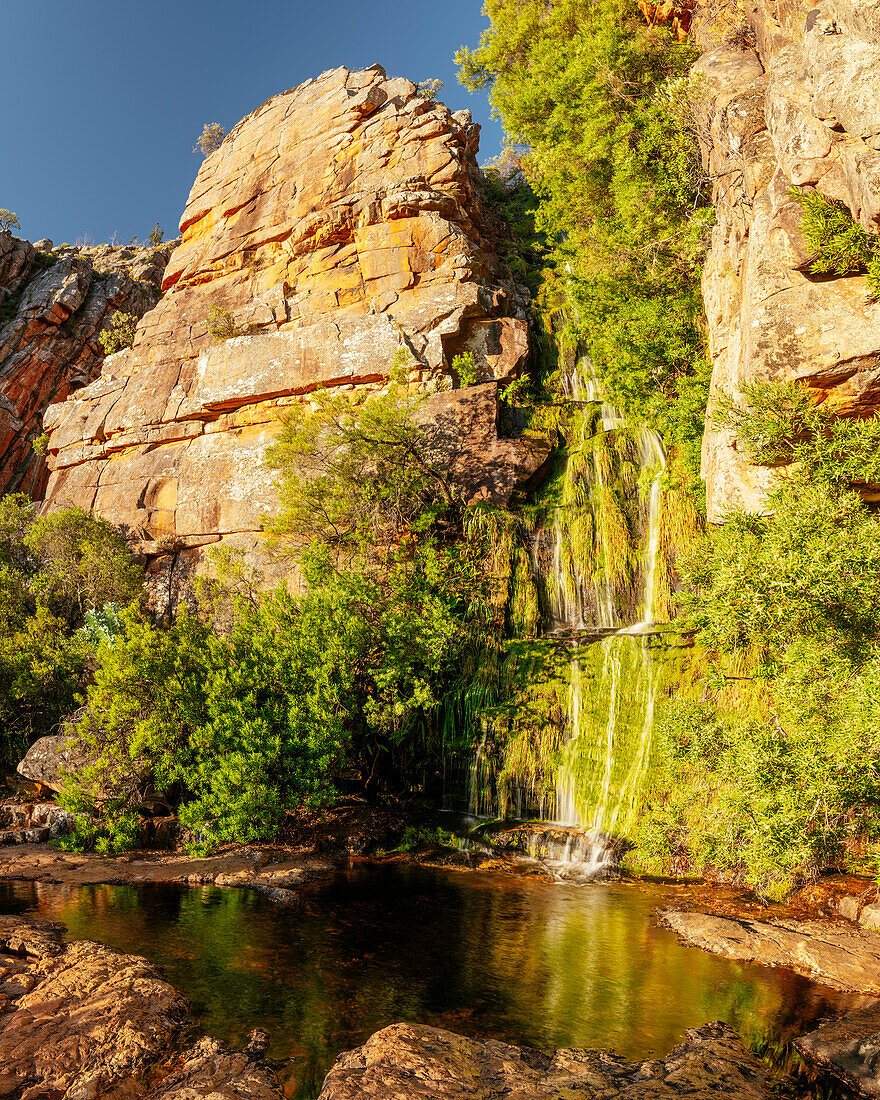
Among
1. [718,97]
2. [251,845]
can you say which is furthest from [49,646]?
[718,97]

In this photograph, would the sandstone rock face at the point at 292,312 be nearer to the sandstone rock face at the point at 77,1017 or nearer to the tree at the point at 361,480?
the tree at the point at 361,480

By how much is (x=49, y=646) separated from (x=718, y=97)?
22965 millimetres

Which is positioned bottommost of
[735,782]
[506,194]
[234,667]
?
[735,782]

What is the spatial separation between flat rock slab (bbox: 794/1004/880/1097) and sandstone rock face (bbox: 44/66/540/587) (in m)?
14.4

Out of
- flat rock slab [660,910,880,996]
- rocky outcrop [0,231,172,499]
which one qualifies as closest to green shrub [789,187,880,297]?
flat rock slab [660,910,880,996]

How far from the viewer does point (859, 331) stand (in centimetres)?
997

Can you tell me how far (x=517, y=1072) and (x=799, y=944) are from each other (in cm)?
513

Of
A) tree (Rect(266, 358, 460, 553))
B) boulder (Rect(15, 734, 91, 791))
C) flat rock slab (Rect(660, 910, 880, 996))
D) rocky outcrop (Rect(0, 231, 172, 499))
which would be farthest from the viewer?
rocky outcrop (Rect(0, 231, 172, 499))

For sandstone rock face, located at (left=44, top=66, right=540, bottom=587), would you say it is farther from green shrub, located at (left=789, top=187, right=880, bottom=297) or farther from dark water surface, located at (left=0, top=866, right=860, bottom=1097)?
dark water surface, located at (left=0, top=866, right=860, bottom=1097)

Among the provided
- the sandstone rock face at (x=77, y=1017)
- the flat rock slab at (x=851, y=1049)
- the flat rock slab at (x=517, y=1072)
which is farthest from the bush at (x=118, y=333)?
the flat rock slab at (x=851, y=1049)

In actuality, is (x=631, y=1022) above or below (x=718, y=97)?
below

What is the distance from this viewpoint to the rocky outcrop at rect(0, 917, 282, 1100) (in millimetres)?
5578

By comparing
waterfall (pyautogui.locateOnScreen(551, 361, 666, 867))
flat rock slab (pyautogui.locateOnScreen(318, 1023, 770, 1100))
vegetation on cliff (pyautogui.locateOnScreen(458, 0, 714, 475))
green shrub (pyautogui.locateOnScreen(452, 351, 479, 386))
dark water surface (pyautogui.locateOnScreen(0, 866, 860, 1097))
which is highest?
vegetation on cliff (pyautogui.locateOnScreen(458, 0, 714, 475))

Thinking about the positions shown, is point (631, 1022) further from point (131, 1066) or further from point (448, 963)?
point (131, 1066)
